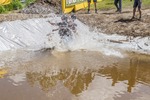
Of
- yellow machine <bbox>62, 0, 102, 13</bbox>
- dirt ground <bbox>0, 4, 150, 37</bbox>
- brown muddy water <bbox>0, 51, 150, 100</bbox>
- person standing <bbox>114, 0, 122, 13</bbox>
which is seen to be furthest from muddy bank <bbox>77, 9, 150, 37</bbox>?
brown muddy water <bbox>0, 51, 150, 100</bbox>

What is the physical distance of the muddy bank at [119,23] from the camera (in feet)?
44.5

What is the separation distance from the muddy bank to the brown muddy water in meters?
2.15

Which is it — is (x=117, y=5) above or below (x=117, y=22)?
above

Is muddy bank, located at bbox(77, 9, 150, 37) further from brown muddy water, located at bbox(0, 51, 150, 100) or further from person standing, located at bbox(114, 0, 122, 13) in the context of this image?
brown muddy water, located at bbox(0, 51, 150, 100)

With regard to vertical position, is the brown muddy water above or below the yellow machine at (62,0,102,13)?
below

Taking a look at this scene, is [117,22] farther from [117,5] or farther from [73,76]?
[73,76]

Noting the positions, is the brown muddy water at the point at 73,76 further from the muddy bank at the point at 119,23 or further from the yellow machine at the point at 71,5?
the yellow machine at the point at 71,5

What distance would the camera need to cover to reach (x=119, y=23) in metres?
14.6

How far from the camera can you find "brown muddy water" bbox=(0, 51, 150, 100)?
8.02 meters

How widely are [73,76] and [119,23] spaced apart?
601 centimetres

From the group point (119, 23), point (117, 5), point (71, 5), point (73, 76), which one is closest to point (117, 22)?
point (119, 23)

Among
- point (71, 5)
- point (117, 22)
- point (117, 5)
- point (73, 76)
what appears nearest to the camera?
point (73, 76)

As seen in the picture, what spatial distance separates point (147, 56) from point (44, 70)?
13.2 feet

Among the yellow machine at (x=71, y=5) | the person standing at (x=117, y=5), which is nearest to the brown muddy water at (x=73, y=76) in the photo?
the person standing at (x=117, y=5)
